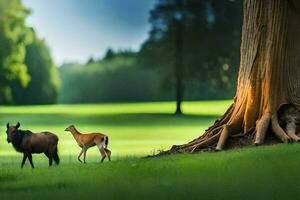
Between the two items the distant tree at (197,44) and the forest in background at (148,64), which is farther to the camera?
the distant tree at (197,44)

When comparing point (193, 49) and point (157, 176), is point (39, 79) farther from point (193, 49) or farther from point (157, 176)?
point (157, 176)

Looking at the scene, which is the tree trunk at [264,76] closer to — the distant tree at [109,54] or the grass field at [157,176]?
the grass field at [157,176]

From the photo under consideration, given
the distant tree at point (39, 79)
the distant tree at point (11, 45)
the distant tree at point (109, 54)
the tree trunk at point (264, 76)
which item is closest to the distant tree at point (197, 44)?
the distant tree at point (11, 45)

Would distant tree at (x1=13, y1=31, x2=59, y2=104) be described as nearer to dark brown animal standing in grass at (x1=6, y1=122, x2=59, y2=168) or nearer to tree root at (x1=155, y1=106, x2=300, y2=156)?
tree root at (x1=155, y1=106, x2=300, y2=156)

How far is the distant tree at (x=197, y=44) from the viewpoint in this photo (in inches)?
973

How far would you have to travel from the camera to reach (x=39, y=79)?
19.9m

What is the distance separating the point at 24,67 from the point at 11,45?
74.2 inches

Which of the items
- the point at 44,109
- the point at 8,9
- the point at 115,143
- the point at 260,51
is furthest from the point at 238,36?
the point at 260,51

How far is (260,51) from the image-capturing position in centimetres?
1445

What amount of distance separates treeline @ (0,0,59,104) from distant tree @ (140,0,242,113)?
3.97m

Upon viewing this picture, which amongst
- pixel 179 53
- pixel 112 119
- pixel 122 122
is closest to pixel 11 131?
pixel 112 119

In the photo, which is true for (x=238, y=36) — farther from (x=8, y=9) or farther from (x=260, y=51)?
(x=260, y=51)

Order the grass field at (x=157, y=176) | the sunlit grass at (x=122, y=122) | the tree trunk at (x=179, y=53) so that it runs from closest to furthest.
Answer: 1. the grass field at (x=157, y=176)
2. the sunlit grass at (x=122, y=122)
3. the tree trunk at (x=179, y=53)

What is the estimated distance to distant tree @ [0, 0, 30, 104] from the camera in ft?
65.5
